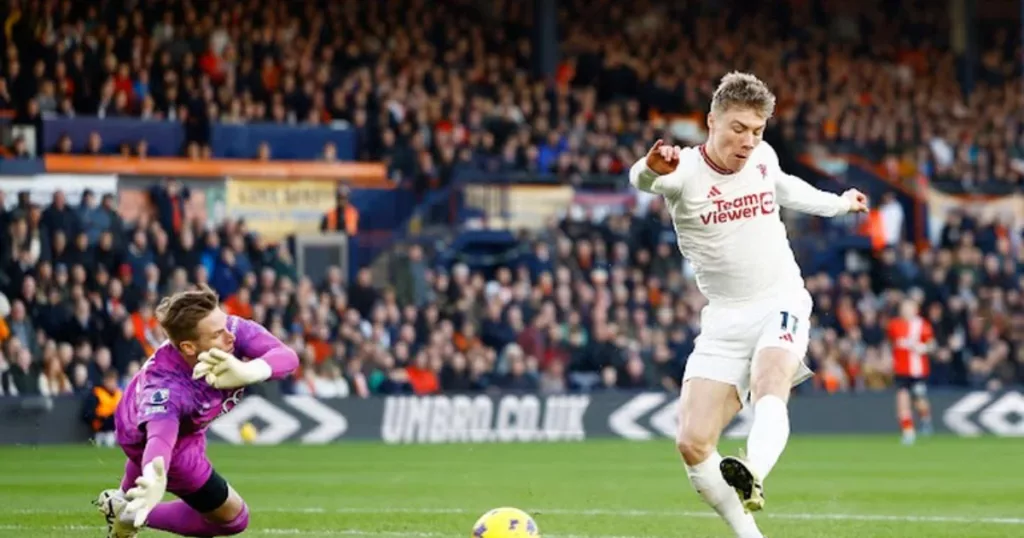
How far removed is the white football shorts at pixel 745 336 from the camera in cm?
913

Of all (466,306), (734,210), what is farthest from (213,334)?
(466,306)

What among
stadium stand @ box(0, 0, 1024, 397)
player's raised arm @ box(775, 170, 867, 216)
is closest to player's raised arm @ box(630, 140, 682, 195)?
player's raised arm @ box(775, 170, 867, 216)

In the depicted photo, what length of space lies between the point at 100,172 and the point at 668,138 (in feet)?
31.3

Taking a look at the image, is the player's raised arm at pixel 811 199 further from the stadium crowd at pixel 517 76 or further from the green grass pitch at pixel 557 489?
the stadium crowd at pixel 517 76

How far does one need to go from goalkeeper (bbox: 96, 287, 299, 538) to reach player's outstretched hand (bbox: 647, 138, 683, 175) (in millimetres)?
1813

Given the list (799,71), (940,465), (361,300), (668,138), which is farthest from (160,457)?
(799,71)

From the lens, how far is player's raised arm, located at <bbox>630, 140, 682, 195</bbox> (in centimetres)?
872

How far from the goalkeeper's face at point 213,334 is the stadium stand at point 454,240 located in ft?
45.1

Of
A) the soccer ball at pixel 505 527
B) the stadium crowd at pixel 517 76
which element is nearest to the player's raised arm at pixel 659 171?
the soccer ball at pixel 505 527

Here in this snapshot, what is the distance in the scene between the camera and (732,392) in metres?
9.23

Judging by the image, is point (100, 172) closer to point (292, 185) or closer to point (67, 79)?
point (67, 79)

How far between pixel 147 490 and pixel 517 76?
23720 mm

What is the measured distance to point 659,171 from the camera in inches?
347

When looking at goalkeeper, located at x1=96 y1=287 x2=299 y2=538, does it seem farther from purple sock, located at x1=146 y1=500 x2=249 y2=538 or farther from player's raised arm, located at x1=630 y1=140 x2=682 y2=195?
player's raised arm, located at x1=630 y1=140 x2=682 y2=195
